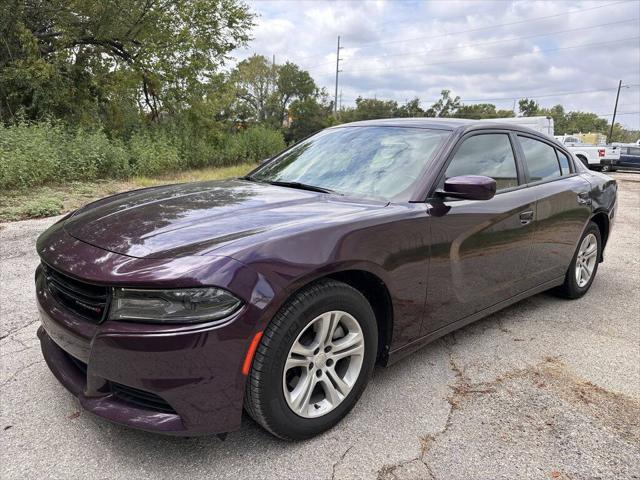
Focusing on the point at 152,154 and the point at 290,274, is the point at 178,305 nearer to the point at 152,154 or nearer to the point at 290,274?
the point at 290,274

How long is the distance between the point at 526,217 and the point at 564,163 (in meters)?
1.15

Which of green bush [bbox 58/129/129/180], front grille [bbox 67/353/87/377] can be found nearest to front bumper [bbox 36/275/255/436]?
front grille [bbox 67/353/87/377]

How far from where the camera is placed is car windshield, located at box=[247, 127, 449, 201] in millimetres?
2783

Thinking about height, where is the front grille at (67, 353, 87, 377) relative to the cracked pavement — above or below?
above

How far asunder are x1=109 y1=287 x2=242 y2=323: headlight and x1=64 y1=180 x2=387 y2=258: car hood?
0.17 m

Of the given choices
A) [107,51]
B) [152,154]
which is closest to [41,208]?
[152,154]

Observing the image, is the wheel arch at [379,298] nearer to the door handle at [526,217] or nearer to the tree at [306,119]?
the door handle at [526,217]

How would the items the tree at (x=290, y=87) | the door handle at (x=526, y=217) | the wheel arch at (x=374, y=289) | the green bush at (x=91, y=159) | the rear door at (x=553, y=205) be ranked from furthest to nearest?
1. the tree at (x=290, y=87)
2. the green bush at (x=91, y=159)
3. the rear door at (x=553, y=205)
4. the door handle at (x=526, y=217)
5. the wheel arch at (x=374, y=289)

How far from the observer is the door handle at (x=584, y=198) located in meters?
3.95

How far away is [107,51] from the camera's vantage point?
16531mm

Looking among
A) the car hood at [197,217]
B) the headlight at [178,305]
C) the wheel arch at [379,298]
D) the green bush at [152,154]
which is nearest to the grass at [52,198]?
the green bush at [152,154]

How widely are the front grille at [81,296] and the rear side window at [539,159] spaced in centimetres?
306

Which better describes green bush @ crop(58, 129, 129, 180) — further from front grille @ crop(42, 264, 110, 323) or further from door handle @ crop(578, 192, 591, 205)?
door handle @ crop(578, 192, 591, 205)

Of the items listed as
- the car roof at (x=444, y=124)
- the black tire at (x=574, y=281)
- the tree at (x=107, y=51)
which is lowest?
the black tire at (x=574, y=281)
